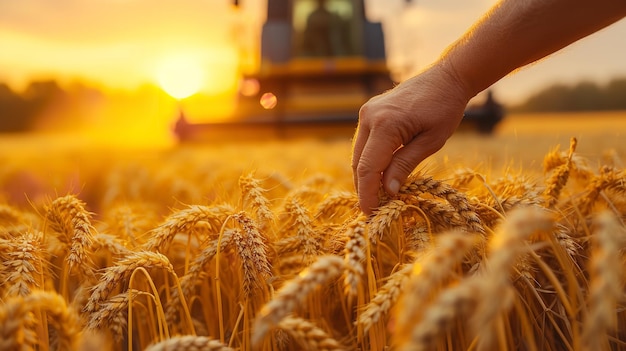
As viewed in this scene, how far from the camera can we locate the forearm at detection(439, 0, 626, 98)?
1.20m

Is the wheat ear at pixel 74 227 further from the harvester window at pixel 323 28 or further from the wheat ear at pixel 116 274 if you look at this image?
the harvester window at pixel 323 28

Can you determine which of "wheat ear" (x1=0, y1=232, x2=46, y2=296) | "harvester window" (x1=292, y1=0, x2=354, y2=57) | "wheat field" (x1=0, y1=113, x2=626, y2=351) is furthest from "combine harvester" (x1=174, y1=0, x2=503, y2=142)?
"wheat ear" (x1=0, y1=232, x2=46, y2=296)

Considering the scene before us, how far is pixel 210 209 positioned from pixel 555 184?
988 mm

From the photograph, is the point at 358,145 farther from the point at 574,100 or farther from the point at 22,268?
the point at 574,100

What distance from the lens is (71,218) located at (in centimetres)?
131

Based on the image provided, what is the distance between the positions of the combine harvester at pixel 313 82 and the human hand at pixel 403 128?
→ 24.8ft

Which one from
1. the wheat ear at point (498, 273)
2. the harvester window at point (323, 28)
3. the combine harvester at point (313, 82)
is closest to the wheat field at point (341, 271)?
the wheat ear at point (498, 273)

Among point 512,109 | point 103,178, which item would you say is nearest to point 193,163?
point 103,178

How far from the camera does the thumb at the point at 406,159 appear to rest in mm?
1306

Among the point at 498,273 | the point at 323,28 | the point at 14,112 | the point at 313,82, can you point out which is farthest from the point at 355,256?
the point at 14,112

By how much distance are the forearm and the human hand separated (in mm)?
48

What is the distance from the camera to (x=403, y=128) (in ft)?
4.35

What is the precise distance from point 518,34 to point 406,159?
0.41m

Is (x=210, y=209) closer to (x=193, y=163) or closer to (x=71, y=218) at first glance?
(x=71, y=218)
